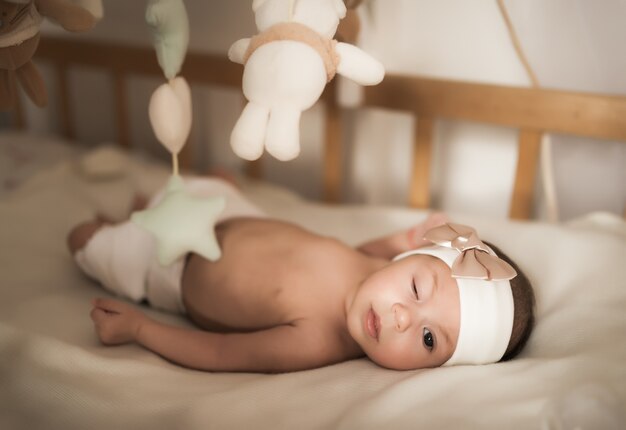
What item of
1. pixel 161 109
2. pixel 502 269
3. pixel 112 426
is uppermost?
pixel 161 109

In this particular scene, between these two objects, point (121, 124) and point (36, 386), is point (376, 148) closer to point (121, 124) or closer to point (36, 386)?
point (121, 124)

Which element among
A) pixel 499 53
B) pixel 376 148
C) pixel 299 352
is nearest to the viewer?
pixel 299 352

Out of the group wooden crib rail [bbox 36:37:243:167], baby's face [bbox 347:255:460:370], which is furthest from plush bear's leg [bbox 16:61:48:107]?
wooden crib rail [bbox 36:37:243:167]

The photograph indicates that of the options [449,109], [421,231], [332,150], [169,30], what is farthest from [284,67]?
[332,150]

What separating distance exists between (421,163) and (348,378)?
64cm

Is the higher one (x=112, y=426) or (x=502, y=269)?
(x=502, y=269)

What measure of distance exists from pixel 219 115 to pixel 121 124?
31cm

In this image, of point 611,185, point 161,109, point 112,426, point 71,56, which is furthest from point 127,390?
point 71,56

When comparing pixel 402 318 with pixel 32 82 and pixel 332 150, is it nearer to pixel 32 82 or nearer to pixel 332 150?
pixel 32 82

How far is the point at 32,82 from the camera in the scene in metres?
0.75

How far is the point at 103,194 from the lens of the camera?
143 centimetres

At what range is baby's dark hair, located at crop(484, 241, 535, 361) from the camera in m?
0.81

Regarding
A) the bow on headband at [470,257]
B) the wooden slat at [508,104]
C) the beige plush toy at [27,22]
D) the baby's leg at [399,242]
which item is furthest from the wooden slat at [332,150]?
the beige plush toy at [27,22]

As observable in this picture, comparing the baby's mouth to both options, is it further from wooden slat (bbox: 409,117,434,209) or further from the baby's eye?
wooden slat (bbox: 409,117,434,209)
